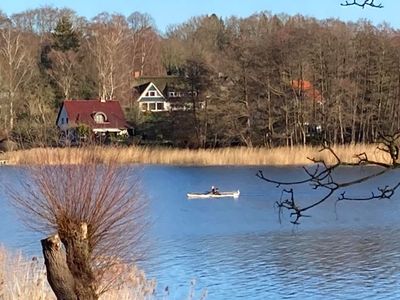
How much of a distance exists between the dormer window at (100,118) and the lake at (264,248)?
17.6m

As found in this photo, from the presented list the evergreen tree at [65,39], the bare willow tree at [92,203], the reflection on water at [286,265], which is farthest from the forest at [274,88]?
the bare willow tree at [92,203]

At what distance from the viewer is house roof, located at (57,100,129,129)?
3659cm

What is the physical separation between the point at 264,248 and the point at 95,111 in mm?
25792

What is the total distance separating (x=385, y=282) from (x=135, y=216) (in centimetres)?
346

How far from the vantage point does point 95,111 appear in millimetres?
A: 37812

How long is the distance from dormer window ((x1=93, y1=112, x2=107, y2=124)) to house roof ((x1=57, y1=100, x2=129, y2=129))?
10cm

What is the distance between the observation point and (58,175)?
800 cm

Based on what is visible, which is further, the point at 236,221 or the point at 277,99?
the point at 277,99

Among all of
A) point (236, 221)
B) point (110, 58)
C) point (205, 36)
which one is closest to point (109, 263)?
point (236, 221)

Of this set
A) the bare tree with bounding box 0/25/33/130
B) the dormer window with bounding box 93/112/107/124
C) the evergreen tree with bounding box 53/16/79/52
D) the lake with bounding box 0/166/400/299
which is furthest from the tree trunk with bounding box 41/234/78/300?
the evergreen tree with bounding box 53/16/79/52

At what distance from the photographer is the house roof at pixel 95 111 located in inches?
1441

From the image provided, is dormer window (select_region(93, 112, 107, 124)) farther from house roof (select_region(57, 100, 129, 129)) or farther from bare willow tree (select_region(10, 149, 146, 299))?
bare willow tree (select_region(10, 149, 146, 299))

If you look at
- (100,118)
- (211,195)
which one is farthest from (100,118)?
(211,195)

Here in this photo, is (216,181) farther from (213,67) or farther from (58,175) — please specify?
(58,175)
